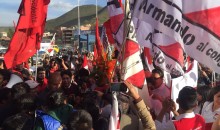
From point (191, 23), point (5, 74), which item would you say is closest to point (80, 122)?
point (191, 23)

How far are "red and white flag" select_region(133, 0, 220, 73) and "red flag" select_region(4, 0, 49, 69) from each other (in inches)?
101

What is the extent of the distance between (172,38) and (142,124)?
0.86m

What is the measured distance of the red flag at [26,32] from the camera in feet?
18.7

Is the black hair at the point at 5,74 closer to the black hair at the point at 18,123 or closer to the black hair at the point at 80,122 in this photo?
the black hair at the point at 18,123

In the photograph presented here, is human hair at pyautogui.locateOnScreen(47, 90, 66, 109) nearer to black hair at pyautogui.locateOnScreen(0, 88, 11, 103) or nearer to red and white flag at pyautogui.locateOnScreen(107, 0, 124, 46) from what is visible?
black hair at pyautogui.locateOnScreen(0, 88, 11, 103)

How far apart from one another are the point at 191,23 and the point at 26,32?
3.20 m

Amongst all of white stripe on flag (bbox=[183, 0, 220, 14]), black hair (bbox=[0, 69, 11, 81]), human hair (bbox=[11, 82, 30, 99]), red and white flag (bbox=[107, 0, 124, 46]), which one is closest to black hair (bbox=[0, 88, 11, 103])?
human hair (bbox=[11, 82, 30, 99])

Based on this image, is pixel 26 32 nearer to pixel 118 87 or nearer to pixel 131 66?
pixel 131 66

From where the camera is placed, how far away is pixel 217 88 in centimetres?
367

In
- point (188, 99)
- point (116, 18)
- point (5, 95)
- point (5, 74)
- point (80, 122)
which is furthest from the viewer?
point (116, 18)

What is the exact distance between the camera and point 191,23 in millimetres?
3408

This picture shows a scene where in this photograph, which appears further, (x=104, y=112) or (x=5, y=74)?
(x=5, y=74)

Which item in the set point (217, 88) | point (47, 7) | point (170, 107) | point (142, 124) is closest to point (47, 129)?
point (142, 124)

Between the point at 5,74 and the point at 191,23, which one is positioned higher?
the point at 191,23
